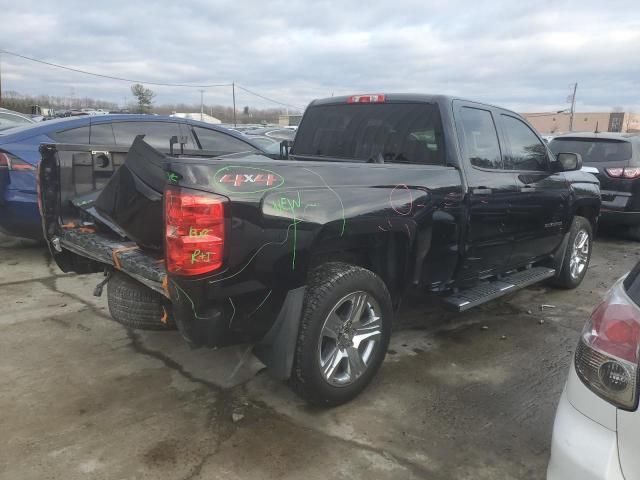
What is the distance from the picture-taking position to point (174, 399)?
3.23 metres

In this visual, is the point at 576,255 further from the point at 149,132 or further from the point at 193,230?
the point at 149,132

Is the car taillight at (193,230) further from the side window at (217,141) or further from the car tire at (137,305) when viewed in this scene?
the side window at (217,141)

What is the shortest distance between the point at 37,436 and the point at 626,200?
855 centimetres

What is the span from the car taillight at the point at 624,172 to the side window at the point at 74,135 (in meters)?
7.75

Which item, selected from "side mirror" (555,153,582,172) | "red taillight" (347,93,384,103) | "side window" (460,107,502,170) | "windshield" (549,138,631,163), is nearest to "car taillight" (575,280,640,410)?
"side window" (460,107,502,170)

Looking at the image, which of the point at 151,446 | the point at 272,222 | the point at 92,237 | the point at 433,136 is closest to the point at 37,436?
the point at 151,446

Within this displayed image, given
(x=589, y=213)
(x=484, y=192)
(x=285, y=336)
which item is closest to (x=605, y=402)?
(x=285, y=336)

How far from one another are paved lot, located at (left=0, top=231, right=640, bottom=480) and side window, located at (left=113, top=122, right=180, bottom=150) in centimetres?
Result: 225

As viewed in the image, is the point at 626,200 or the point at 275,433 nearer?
the point at 275,433

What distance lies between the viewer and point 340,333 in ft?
10.1

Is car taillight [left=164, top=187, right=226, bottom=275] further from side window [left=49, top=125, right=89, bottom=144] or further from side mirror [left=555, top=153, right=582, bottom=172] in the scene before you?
side window [left=49, top=125, right=89, bottom=144]

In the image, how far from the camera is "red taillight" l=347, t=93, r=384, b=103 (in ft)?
14.0

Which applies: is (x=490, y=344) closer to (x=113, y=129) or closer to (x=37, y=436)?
(x=37, y=436)

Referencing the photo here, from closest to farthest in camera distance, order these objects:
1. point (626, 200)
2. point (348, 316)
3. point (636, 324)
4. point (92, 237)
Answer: point (636, 324) → point (348, 316) → point (92, 237) → point (626, 200)
